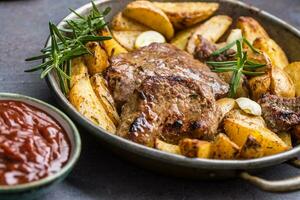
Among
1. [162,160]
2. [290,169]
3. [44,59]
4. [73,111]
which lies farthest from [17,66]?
[290,169]

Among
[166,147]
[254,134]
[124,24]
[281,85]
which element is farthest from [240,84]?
[124,24]

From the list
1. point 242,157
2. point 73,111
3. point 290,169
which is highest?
point 73,111

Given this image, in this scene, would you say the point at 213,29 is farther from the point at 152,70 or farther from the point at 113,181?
the point at 113,181

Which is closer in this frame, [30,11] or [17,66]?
[17,66]

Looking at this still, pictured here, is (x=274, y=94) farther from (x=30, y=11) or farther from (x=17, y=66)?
(x=30, y=11)

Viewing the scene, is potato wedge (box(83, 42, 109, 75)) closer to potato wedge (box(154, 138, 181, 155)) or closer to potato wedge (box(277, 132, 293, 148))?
potato wedge (box(154, 138, 181, 155))

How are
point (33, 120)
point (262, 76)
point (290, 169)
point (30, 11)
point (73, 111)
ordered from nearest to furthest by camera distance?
point (33, 120) < point (73, 111) < point (290, 169) < point (262, 76) < point (30, 11)

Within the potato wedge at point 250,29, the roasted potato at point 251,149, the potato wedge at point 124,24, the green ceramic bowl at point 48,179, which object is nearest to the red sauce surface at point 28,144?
the green ceramic bowl at point 48,179

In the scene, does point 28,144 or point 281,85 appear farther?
point 281,85
